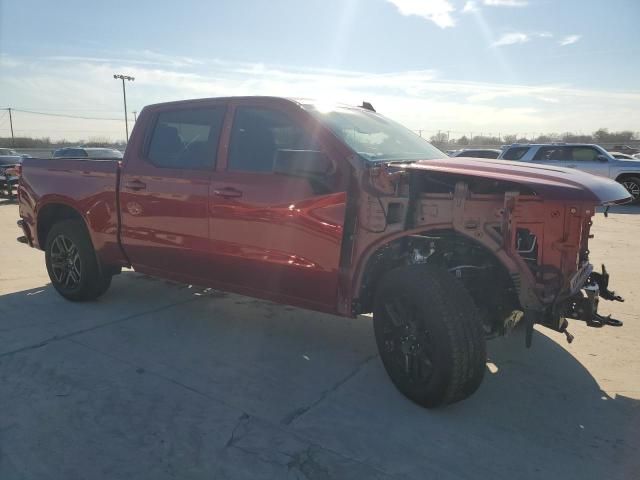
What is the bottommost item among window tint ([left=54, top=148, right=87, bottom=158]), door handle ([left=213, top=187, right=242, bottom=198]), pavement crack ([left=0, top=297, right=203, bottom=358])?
pavement crack ([left=0, top=297, right=203, bottom=358])

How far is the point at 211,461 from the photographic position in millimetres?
2650

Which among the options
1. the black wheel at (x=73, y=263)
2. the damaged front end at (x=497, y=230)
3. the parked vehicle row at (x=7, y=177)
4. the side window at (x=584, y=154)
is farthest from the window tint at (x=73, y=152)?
the damaged front end at (x=497, y=230)

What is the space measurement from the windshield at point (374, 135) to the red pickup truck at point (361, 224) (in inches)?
0.7

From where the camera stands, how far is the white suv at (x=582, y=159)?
48.8 ft

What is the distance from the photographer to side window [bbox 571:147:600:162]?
15.4 m

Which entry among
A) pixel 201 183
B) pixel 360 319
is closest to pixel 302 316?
pixel 360 319

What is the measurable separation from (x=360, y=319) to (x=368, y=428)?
6.35 feet

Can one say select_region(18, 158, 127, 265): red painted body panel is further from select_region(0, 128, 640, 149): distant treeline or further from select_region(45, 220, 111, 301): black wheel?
select_region(0, 128, 640, 149): distant treeline

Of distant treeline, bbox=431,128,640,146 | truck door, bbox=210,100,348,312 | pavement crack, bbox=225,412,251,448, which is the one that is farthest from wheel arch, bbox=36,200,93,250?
distant treeline, bbox=431,128,640,146

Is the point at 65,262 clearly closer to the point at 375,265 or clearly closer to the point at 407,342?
the point at 375,265

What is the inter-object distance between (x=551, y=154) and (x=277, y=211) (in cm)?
1358

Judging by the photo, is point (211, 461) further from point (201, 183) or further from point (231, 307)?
point (231, 307)

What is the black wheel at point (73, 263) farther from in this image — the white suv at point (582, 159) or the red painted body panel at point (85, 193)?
the white suv at point (582, 159)

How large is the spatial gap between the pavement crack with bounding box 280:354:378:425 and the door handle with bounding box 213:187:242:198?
5.05 feet
